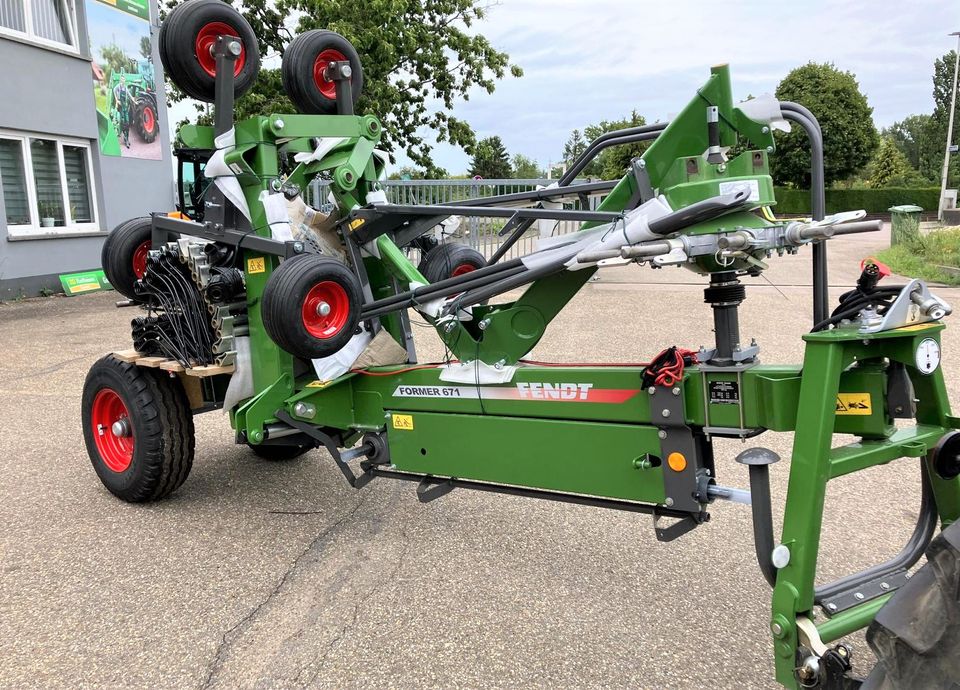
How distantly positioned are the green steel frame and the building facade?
10.9 meters

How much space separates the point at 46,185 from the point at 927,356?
14660 millimetres

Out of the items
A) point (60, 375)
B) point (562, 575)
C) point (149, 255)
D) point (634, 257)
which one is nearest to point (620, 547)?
point (562, 575)

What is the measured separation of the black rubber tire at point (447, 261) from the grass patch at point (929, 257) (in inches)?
470

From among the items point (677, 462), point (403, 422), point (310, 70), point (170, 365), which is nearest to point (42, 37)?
point (310, 70)

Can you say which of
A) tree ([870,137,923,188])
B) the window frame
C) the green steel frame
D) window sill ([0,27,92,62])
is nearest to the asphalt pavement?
the green steel frame

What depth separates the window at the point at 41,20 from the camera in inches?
491

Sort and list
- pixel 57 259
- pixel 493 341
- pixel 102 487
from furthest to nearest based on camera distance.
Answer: pixel 57 259 < pixel 102 487 < pixel 493 341

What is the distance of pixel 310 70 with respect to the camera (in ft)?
14.2

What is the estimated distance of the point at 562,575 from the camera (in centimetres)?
343

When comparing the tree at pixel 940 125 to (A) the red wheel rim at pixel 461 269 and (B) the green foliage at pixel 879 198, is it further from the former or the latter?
(A) the red wheel rim at pixel 461 269

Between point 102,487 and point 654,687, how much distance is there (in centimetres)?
357

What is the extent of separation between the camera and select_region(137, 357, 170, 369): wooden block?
404cm

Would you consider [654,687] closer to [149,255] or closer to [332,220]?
[332,220]

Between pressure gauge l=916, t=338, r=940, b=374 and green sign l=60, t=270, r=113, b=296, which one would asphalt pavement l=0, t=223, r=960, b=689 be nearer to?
pressure gauge l=916, t=338, r=940, b=374
